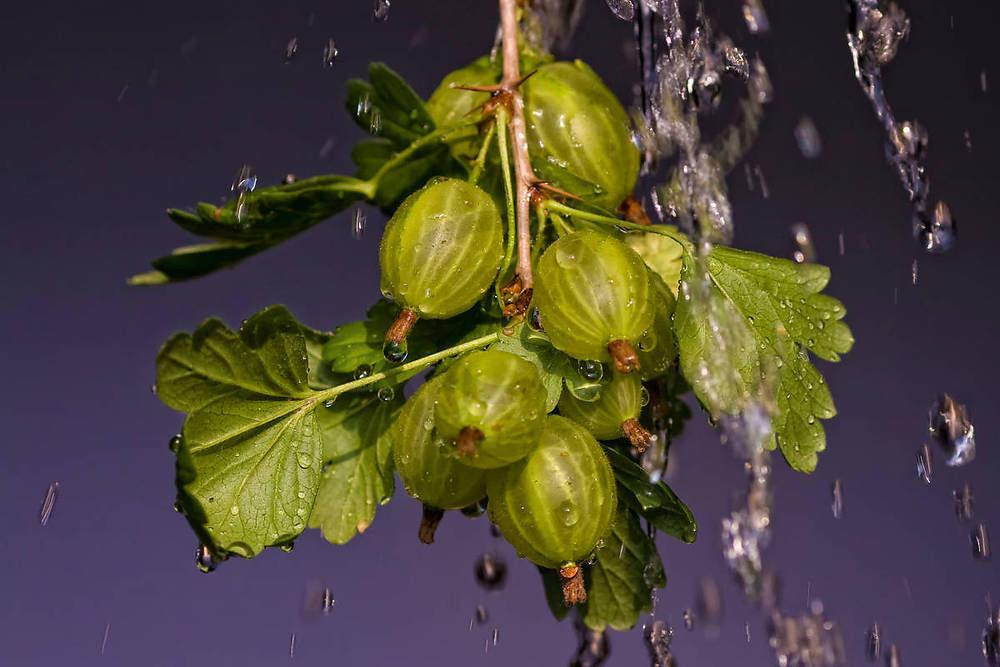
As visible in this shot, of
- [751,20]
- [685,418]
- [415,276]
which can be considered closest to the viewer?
[415,276]

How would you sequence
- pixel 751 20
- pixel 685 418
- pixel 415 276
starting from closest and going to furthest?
pixel 415 276 → pixel 685 418 → pixel 751 20

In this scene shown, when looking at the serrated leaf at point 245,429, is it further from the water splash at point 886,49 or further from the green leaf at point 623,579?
the water splash at point 886,49

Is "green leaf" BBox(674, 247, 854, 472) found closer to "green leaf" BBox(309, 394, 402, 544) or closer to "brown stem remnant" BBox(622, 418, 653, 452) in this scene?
"brown stem remnant" BBox(622, 418, 653, 452)

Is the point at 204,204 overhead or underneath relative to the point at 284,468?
overhead

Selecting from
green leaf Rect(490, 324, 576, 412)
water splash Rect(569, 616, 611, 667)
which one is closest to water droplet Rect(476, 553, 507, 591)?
water splash Rect(569, 616, 611, 667)

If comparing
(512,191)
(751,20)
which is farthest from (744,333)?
(751,20)

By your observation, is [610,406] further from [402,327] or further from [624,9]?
[624,9]

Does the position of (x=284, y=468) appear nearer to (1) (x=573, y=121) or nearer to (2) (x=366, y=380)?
(2) (x=366, y=380)
